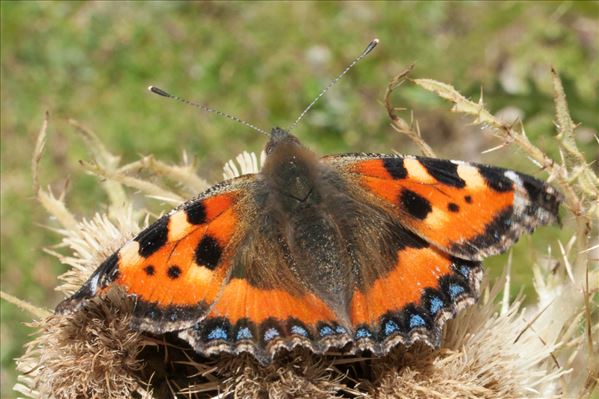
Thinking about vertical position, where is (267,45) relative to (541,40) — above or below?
above

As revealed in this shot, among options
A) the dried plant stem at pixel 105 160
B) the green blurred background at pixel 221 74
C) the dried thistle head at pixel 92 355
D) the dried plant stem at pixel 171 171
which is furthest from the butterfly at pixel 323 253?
the green blurred background at pixel 221 74

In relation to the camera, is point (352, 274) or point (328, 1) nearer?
point (352, 274)

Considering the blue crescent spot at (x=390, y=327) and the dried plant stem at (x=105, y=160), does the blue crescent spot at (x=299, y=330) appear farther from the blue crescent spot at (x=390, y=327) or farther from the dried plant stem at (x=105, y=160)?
the dried plant stem at (x=105, y=160)

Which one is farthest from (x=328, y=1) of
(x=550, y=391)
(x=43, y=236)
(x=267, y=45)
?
(x=550, y=391)

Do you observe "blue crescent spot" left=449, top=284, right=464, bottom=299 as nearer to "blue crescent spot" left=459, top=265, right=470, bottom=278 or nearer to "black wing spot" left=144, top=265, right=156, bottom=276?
"blue crescent spot" left=459, top=265, right=470, bottom=278

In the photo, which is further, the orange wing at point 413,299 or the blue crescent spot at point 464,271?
the blue crescent spot at point 464,271

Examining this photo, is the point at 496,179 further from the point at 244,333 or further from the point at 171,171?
the point at 171,171

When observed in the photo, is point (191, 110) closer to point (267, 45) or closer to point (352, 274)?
point (267, 45)
